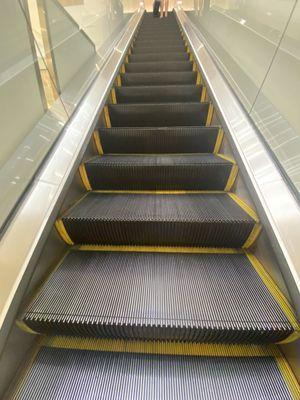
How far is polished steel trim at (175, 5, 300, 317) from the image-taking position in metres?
0.80

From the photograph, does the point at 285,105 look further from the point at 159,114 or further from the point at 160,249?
the point at 159,114

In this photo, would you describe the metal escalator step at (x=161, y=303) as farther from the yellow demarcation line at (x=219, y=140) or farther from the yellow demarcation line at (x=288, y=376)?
the yellow demarcation line at (x=219, y=140)

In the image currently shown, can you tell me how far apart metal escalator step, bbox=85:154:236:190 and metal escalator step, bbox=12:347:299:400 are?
35.1 inches

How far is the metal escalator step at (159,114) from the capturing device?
194 centimetres

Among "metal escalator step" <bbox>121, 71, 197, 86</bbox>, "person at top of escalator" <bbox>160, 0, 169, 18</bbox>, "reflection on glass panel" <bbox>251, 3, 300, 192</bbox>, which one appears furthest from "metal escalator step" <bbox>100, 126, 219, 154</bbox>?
"person at top of escalator" <bbox>160, 0, 169, 18</bbox>

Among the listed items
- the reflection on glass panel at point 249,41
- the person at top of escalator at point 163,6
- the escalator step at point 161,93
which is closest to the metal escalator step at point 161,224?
the reflection on glass panel at point 249,41

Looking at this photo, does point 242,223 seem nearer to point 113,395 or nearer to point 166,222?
point 166,222

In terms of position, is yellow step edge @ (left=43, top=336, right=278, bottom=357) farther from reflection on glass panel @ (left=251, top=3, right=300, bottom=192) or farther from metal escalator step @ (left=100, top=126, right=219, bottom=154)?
metal escalator step @ (left=100, top=126, right=219, bottom=154)

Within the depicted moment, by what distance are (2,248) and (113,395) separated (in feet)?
1.94

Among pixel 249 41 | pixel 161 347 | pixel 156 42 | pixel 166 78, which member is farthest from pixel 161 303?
pixel 156 42

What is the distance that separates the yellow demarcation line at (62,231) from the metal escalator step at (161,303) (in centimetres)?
14

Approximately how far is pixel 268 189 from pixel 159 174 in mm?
625

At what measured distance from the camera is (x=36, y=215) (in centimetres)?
97

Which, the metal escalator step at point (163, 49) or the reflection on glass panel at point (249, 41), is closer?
the reflection on glass panel at point (249, 41)
